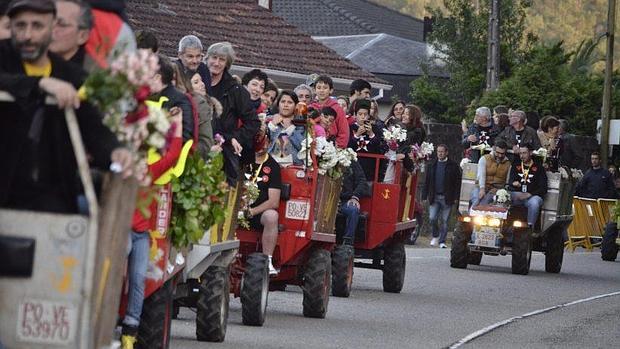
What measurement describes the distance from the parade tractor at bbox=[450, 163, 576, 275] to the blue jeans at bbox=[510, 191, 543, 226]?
8 centimetres

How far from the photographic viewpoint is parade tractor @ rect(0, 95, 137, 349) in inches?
264

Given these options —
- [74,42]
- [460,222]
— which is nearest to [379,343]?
[74,42]

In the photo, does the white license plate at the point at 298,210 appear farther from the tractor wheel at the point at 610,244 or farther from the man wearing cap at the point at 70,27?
the tractor wheel at the point at 610,244

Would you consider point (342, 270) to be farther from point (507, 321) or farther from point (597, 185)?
point (597, 185)

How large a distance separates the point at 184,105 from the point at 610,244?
20.8 m

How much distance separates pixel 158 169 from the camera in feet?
33.3

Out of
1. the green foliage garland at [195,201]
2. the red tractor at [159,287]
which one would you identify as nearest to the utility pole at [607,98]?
the green foliage garland at [195,201]

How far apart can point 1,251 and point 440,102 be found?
51.3 metres

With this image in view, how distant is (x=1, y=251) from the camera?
22.1 feet

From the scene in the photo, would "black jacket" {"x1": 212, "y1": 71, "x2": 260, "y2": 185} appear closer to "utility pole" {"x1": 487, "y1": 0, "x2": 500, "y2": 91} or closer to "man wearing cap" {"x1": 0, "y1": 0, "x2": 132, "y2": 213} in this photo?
"man wearing cap" {"x1": 0, "y1": 0, "x2": 132, "y2": 213}

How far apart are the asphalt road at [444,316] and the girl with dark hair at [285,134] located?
1.41 metres

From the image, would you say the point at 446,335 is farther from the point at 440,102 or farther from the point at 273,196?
the point at 440,102

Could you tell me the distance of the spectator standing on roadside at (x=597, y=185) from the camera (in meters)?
35.9

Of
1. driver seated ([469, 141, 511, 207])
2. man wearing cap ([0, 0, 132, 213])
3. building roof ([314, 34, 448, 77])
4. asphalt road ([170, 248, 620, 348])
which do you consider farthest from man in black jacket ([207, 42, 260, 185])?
building roof ([314, 34, 448, 77])
